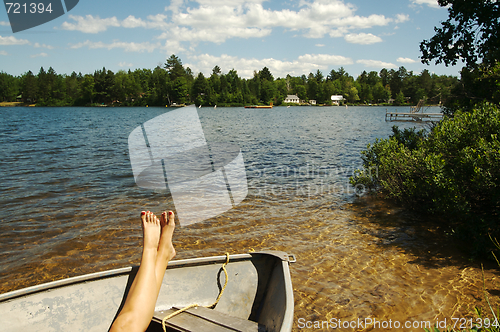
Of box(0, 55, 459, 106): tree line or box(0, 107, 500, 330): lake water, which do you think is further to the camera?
box(0, 55, 459, 106): tree line

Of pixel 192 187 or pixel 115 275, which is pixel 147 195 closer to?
pixel 192 187

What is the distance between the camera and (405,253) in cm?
591

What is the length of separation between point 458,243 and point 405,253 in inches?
43.6

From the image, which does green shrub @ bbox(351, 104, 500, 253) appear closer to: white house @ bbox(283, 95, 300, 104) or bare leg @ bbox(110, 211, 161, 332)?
bare leg @ bbox(110, 211, 161, 332)

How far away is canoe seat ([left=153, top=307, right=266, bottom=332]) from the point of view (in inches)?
119

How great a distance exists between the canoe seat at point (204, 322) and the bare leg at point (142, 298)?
364 mm

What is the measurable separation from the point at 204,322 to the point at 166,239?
1.02 metres

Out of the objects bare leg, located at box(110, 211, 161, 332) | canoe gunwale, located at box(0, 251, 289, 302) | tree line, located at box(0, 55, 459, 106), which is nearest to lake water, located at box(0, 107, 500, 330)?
canoe gunwale, located at box(0, 251, 289, 302)

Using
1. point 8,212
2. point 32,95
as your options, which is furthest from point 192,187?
point 32,95

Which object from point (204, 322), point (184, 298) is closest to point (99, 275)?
point (184, 298)

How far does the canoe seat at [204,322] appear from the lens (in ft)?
9.94

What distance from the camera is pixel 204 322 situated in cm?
315

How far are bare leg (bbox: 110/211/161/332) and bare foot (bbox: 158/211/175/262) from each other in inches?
3.1

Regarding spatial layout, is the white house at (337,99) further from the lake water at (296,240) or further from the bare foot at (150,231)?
the bare foot at (150,231)
